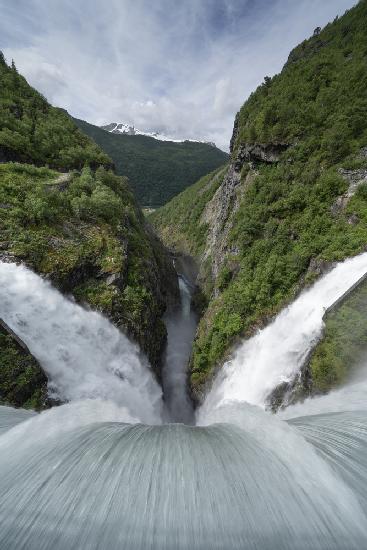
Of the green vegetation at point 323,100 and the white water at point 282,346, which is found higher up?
the green vegetation at point 323,100

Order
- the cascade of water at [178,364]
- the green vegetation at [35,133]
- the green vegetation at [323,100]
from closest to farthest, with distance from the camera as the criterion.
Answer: the cascade of water at [178,364], the green vegetation at [323,100], the green vegetation at [35,133]

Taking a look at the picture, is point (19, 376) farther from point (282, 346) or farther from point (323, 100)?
point (323, 100)

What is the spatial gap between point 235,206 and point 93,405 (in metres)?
23.5

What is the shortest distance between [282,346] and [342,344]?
348 cm

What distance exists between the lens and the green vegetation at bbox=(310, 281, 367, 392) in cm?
911

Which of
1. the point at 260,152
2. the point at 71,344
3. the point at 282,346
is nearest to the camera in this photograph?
the point at 71,344

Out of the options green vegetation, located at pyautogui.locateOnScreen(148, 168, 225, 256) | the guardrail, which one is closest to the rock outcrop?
the guardrail

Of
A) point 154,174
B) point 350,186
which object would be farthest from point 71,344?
point 154,174

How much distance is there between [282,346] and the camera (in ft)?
42.0

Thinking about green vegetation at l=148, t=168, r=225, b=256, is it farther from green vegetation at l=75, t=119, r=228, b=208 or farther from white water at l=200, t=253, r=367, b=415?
green vegetation at l=75, t=119, r=228, b=208

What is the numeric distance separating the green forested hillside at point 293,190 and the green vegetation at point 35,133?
16.1 metres

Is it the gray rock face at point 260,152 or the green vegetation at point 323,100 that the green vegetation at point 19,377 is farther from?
the gray rock face at point 260,152

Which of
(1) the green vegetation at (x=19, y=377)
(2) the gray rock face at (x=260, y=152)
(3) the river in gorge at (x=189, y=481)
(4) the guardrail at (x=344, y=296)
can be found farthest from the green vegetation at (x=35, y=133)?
(4) the guardrail at (x=344, y=296)

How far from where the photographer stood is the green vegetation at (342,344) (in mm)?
9109
